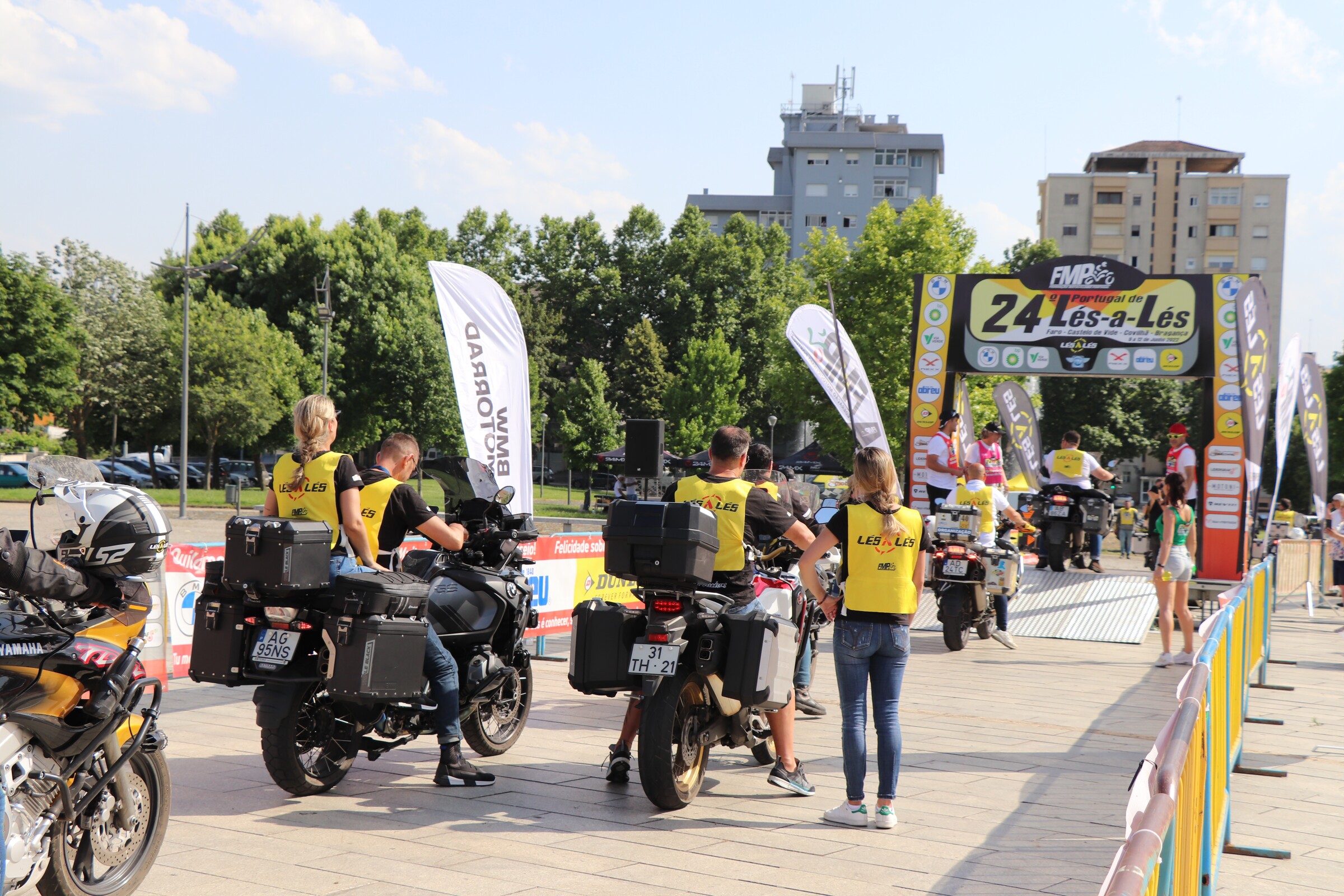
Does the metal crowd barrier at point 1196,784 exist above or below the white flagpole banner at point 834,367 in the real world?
below

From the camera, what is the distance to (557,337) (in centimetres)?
6931

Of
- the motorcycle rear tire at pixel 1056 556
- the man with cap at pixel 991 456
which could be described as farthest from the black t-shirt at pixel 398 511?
the motorcycle rear tire at pixel 1056 556

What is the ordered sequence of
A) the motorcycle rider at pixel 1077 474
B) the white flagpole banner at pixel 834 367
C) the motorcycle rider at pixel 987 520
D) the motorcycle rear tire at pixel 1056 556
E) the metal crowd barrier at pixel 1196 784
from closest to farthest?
1. the metal crowd barrier at pixel 1196 784
2. the motorcycle rider at pixel 987 520
3. the white flagpole banner at pixel 834 367
4. the motorcycle rear tire at pixel 1056 556
5. the motorcycle rider at pixel 1077 474

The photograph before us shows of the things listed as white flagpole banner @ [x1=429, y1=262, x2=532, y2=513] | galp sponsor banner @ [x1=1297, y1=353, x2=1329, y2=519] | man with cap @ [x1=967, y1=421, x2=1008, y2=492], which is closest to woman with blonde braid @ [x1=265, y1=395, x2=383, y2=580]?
white flagpole banner @ [x1=429, y1=262, x2=532, y2=513]

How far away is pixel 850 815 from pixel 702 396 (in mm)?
52802

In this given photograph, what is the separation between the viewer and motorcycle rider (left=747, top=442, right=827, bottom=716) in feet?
21.6

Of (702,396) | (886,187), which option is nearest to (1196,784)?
(702,396)

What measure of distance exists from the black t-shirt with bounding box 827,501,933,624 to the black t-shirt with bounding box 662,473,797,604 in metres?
0.45

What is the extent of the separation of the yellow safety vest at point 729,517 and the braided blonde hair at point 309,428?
1.85 metres

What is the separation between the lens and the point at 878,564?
5590mm

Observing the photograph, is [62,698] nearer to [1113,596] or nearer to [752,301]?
→ [1113,596]

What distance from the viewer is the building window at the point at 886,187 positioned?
3563 inches

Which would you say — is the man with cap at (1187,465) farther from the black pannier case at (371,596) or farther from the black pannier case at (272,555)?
the black pannier case at (272,555)

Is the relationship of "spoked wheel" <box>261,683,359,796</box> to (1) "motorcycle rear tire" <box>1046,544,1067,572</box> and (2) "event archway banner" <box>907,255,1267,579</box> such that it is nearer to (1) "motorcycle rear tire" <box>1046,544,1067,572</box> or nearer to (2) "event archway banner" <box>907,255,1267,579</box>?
(2) "event archway banner" <box>907,255,1267,579</box>
